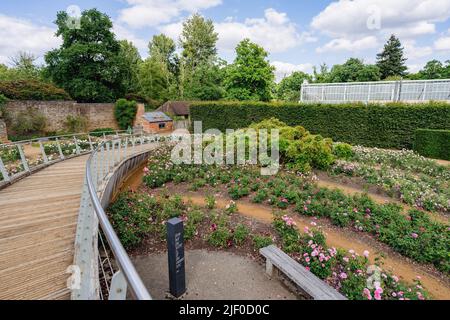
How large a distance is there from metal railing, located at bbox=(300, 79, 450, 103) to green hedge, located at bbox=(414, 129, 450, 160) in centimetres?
785

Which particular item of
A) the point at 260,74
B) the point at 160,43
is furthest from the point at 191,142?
the point at 160,43

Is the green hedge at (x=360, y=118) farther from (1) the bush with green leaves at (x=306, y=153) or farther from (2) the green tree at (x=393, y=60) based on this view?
(2) the green tree at (x=393, y=60)

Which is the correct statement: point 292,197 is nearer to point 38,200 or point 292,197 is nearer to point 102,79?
point 38,200

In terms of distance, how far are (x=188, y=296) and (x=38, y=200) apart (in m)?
3.58

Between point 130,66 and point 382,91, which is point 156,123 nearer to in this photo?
point 130,66

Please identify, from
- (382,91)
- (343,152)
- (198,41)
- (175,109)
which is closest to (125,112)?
(175,109)

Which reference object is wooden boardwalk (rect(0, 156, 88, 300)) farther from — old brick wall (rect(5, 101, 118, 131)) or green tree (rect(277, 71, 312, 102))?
green tree (rect(277, 71, 312, 102))

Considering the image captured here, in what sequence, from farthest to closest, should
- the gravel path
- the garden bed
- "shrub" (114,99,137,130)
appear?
"shrub" (114,99,137,130) < the garden bed < the gravel path

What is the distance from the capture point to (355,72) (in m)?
33.3

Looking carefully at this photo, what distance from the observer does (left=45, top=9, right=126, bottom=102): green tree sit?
24.3m

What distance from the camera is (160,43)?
38.5 meters

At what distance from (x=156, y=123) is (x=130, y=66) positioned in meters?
13.0

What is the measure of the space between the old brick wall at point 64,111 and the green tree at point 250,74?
12.7 meters

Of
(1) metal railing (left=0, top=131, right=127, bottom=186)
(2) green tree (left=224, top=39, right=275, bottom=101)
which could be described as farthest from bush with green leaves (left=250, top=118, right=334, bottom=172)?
(2) green tree (left=224, top=39, right=275, bottom=101)
